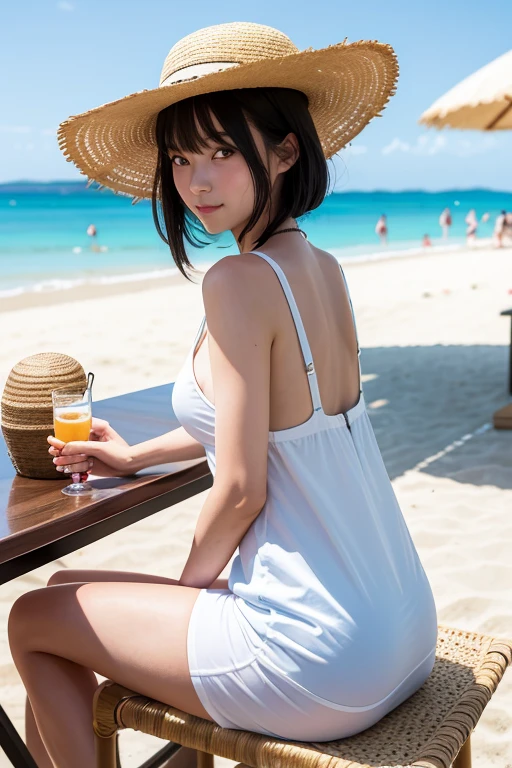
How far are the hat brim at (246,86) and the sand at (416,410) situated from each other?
148cm

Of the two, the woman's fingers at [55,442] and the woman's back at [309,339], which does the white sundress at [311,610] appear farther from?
the woman's fingers at [55,442]

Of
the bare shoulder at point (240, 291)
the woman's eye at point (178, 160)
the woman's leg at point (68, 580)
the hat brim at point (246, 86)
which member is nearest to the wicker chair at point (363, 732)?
the woman's leg at point (68, 580)

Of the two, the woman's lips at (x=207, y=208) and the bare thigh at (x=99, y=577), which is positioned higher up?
the woman's lips at (x=207, y=208)

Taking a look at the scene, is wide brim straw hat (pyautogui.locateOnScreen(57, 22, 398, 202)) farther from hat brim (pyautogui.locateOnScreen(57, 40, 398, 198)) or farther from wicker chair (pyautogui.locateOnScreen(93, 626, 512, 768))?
wicker chair (pyautogui.locateOnScreen(93, 626, 512, 768))

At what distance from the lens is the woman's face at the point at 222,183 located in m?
1.50

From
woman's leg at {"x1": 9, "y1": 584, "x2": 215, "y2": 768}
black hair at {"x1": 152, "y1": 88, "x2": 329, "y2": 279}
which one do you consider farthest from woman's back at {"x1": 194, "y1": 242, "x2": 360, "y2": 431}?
woman's leg at {"x1": 9, "y1": 584, "x2": 215, "y2": 768}

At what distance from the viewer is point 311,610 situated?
1.30 metres

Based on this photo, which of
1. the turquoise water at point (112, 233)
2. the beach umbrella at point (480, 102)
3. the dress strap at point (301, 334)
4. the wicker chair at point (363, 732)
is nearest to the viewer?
the wicker chair at point (363, 732)

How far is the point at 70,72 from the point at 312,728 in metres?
76.4

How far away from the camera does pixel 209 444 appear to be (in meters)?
1.47

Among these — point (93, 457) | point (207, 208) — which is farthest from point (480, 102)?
point (93, 457)

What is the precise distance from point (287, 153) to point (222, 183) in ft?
0.49

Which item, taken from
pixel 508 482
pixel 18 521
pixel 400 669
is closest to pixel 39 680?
pixel 18 521

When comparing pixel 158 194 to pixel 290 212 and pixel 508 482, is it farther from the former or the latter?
pixel 508 482
